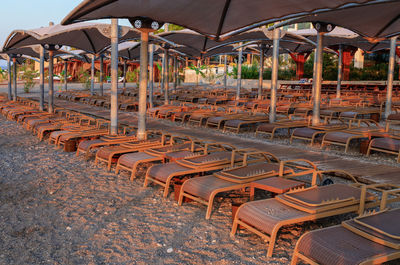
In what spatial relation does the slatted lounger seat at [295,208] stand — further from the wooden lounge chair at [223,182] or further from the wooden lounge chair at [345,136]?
the wooden lounge chair at [345,136]

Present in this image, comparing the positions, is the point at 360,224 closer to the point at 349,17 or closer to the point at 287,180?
the point at 287,180

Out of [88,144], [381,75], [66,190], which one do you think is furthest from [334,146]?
[381,75]

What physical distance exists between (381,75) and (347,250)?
24979 mm

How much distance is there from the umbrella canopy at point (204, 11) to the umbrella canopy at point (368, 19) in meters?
2.03

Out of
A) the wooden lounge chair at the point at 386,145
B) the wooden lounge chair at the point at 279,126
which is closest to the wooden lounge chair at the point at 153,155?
the wooden lounge chair at the point at 279,126

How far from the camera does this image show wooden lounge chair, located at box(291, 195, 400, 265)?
104 inches

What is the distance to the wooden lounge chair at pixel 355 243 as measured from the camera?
8.67 feet

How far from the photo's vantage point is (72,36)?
11477 millimetres

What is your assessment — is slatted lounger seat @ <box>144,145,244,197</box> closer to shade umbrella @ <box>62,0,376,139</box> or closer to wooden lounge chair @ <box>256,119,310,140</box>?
shade umbrella @ <box>62,0,376,139</box>

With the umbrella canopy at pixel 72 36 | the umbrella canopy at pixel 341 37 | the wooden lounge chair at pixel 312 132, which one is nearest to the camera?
the wooden lounge chair at pixel 312 132

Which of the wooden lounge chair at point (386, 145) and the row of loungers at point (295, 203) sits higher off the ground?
the wooden lounge chair at point (386, 145)

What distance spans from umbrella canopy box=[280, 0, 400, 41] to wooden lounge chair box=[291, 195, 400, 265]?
19.3 feet

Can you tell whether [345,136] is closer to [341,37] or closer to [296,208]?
[296,208]

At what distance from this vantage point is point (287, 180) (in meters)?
4.52
